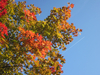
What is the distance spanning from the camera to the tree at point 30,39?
951cm

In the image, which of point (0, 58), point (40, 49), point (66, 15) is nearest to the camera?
point (40, 49)

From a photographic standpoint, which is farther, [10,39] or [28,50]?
[10,39]

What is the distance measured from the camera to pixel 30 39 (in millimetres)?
9312

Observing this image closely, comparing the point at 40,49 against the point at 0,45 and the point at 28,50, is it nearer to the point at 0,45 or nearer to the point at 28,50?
the point at 28,50

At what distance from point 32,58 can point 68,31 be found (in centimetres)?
506

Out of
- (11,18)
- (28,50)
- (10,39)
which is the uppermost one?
(11,18)

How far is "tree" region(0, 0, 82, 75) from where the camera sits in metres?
9.51

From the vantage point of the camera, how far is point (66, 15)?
39.5 ft

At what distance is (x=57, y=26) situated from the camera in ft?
36.8

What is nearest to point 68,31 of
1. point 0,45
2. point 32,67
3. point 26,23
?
point 26,23

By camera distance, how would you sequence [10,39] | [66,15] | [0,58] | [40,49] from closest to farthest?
1. [40,49]
2. [0,58]
3. [10,39]
4. [66,15]

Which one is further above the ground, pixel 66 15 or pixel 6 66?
pixel 66 15

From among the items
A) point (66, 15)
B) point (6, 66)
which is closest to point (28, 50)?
point (6, 66)

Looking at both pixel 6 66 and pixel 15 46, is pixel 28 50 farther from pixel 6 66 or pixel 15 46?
pixel 6 66
